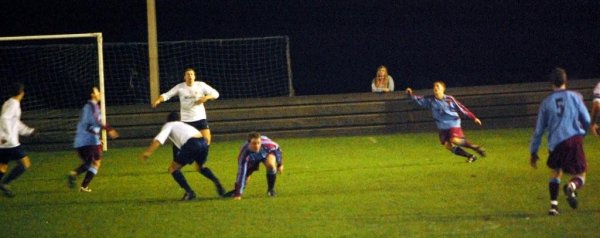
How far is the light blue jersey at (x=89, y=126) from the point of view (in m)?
13.8

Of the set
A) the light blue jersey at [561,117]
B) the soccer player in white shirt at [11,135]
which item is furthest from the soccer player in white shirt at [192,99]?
the light blue jersey at [561,117]

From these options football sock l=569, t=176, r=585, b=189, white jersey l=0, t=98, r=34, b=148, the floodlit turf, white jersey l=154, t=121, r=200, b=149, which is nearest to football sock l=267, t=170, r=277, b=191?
the floodlit turf

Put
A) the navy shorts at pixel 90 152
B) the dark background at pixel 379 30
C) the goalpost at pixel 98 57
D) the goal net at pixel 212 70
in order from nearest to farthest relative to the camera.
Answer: the navy shorts at pixel 90 152, the goalpost at pixel 98 57, the goal net at pixel 212 70, the dark background at pixel 379 30

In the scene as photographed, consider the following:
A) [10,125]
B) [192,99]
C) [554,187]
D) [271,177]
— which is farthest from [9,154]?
[554,187]

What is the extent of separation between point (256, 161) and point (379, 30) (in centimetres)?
1523

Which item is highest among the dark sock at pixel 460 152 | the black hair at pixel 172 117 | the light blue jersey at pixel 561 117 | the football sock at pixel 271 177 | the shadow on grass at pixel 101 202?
the light blue jersey at pixel 561 117

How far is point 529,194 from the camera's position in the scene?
12.3 meters

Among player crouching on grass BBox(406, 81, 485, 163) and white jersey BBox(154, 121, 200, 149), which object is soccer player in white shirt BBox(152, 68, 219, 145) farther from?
player crouching on grass BBox(406, 81, 485, 163)

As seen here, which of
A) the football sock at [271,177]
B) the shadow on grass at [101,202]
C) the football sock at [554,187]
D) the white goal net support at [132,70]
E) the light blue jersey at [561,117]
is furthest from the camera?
the white goal net support at [132,70]

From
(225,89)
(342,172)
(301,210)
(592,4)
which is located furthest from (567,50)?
(301,210)

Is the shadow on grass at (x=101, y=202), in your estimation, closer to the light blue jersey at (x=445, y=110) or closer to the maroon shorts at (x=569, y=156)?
the maroon shorts at (x=569, y=156)

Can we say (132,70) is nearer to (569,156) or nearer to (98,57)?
(98,57)

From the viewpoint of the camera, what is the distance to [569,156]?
34.6 ft

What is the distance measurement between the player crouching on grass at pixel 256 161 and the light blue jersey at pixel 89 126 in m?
2.36
